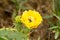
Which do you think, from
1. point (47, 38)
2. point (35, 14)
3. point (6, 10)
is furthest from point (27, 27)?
point (6, 10)

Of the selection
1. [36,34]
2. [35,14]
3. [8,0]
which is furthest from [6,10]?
[35,14]

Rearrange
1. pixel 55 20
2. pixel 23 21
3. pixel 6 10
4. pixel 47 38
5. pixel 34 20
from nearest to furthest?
pixel 23 21 → pixel 34 20 → pixel 47 38 → pixel 55 20 → pixel 6 10

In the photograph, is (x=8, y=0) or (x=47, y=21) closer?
(x=47, y=21)

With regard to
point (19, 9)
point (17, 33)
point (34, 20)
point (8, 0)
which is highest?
point (8, 0)

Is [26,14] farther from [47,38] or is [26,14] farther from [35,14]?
[47,38]

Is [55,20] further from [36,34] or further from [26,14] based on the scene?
[26,14]

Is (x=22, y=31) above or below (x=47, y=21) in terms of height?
below

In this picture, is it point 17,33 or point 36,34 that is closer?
point 17,33

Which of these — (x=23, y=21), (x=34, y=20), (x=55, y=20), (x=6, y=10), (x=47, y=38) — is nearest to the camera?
(x=23, y=21)

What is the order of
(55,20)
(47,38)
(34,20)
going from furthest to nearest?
(55,20) < (47,38) < (34,20)
